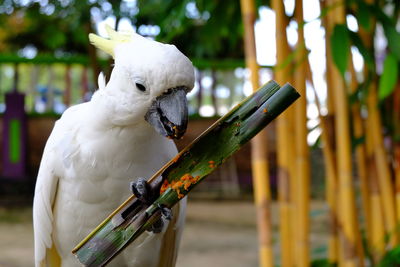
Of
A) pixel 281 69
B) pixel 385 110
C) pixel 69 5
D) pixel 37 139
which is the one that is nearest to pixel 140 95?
pixel 281 69

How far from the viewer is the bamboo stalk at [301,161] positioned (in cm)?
115

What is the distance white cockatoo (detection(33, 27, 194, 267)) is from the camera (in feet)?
1.95

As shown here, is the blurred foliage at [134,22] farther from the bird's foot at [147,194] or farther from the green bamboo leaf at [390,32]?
the bird's foot at [147,194]

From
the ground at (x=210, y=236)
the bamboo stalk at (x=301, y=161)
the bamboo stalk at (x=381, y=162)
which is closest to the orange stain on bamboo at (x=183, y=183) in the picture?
the bamboo stalk at (x=301, y=161)

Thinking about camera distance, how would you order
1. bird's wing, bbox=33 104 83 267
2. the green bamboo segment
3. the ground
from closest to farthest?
the green bamboo segment, bird's wing, bbox=33 104 83 267, the ground

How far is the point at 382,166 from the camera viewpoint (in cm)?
125

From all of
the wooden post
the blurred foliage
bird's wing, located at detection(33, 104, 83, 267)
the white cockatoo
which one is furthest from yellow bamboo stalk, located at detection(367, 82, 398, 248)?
the wooden post

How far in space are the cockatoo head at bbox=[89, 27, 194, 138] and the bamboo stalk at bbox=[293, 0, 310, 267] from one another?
23.5 inches

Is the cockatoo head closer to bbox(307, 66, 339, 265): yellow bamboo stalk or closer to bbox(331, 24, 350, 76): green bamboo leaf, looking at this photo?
bbox(331, 24, 350, 76): green bamboo leaf

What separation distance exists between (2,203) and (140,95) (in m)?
3.65

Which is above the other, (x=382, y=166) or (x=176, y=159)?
(x=176, y=159)

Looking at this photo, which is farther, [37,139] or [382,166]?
[37,139]

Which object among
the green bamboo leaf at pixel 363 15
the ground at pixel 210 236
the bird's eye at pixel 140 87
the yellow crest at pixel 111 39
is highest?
the green bamboo leaf at pixel 363 15

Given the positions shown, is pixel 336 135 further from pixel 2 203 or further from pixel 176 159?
pixel 2 203
